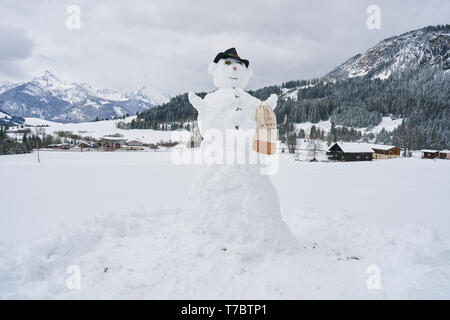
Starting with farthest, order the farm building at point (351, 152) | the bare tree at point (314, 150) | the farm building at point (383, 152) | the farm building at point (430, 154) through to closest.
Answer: the farm building at point (383, 152) < the farm building at point (430, 154) < the farm building at point (351, 152) < the bare tree at point (314, 150)

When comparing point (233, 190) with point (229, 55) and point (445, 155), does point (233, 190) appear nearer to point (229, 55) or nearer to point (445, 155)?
point (229, 55)

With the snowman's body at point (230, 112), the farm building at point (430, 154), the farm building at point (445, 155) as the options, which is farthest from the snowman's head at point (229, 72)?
the farm building at point (445, 155)

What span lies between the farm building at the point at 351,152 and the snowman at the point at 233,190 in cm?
→ 4206

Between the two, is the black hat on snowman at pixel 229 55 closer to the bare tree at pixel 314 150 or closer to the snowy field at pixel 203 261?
the snowy field at pixel 203 261

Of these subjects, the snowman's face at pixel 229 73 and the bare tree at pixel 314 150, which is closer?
the snowman's face at pixel 229 73

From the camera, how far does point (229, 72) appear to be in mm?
4914

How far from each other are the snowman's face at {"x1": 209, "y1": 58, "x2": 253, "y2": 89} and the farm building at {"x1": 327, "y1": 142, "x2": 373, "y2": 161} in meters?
Answer: 42.2

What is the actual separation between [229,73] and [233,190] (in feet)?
8.23

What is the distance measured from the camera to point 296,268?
3.90 meters

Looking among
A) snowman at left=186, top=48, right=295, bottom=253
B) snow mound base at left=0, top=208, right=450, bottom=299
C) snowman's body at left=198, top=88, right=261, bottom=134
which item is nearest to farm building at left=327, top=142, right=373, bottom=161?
snow mound base at left=0, top=208, right=450, bottom=299

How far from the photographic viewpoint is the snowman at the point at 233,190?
4273 mm

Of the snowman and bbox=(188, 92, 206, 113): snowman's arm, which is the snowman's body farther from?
bbox=(188, 92, 206, 113): snowman's arm

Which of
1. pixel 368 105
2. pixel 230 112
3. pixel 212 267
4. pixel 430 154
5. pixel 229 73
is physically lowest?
pixel 212 267

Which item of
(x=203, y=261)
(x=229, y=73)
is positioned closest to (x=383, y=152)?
(x=229, y=73)
